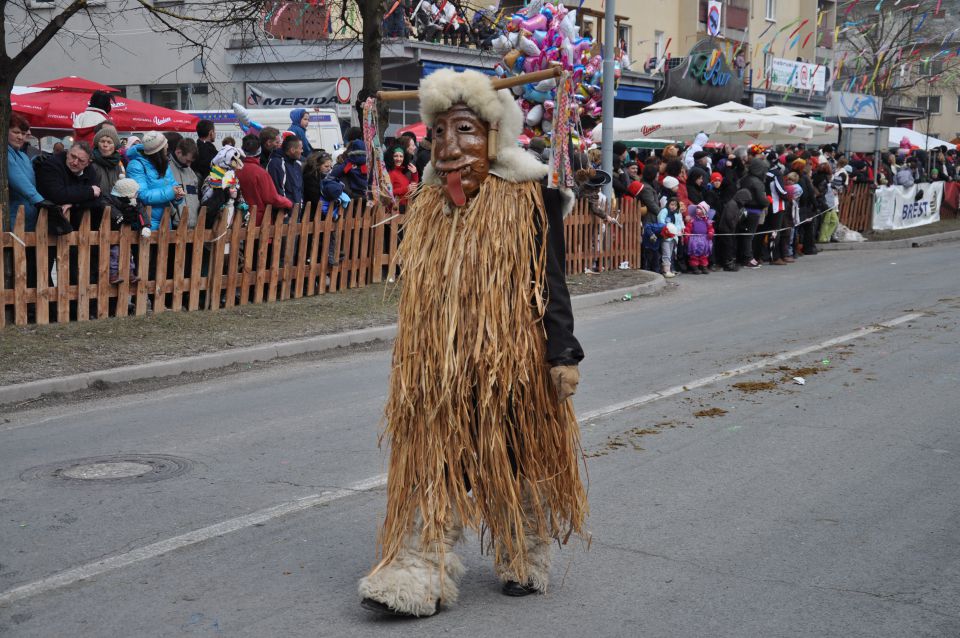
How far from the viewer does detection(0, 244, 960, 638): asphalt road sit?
427 centimetres

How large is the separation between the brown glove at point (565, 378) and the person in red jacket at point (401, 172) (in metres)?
9.88

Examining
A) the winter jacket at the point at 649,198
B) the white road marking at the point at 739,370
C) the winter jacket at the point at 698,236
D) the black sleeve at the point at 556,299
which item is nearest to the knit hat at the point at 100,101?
the winter jacket at the point at 649,198

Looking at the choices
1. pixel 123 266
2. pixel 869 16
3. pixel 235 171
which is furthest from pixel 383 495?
pixel 869 16

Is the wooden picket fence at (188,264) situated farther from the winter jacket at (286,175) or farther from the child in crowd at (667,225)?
the child in crowd at (667,225)

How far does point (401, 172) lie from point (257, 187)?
2510 mm

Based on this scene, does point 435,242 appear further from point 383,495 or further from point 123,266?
point 123,266

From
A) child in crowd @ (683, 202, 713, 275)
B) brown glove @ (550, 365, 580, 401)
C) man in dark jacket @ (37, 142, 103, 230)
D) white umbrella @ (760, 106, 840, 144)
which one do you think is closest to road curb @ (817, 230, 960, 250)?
white umbrella @ (760, 106, 840, 144)

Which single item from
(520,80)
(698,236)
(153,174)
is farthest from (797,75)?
(520,80)

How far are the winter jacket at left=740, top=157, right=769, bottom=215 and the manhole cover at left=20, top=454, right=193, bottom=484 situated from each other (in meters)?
14.4

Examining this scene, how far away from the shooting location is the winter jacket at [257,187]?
12656 mm

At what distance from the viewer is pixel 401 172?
14609 mm

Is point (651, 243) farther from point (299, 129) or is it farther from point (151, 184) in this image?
point (151, 184)

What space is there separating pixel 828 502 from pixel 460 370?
2608 mm

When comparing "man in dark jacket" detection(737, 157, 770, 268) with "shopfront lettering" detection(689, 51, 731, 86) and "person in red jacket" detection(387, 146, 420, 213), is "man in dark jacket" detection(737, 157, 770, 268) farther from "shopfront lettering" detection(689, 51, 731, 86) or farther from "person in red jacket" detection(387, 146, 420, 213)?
"shopfront lettering" detection(689, 51, 731, 86)
